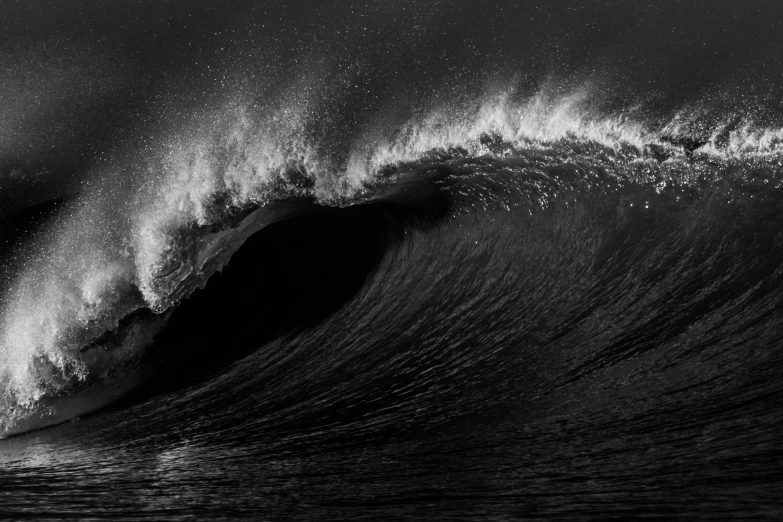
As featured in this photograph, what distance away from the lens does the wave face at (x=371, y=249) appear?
215 inches

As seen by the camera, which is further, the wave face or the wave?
the wave

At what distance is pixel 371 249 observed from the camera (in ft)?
29.7

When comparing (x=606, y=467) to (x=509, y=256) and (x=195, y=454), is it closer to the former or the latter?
(x=195, y=454)

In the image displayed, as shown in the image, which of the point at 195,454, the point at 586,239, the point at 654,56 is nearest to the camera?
the point at 195,454

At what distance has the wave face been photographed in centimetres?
545

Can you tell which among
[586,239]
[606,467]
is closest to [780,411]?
[606,467]

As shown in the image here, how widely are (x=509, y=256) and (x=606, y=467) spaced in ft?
13.6

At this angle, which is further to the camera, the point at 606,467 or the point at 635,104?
the point at 635,104

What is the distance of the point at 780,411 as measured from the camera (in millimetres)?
4742

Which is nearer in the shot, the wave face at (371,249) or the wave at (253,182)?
the wave face at (371,249)

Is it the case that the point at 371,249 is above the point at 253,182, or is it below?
below

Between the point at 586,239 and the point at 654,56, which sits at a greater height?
the point at 654,56

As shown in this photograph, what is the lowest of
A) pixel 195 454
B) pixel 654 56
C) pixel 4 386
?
pixel 195 454

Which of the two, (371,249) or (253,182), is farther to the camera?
(371,249)
